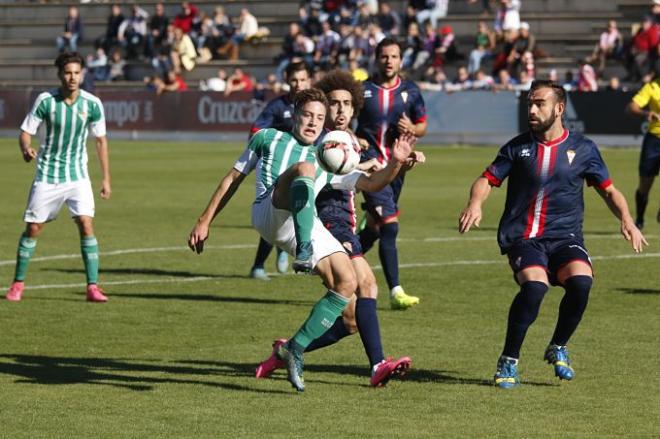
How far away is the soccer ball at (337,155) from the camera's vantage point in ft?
27.8

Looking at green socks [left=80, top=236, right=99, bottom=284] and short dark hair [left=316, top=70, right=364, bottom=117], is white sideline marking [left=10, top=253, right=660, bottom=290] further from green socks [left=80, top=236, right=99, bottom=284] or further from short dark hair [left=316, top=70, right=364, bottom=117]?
short dark hair [left=316, top=70, right=364, bottom=117]

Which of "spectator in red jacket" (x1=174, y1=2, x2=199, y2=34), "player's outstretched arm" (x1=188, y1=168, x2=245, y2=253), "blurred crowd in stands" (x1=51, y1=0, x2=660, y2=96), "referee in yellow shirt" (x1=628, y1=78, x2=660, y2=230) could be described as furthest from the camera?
"spectator in red jacket" (x1=174, y1=2, x2=199, y2=34)

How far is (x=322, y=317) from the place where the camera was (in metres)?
8.64

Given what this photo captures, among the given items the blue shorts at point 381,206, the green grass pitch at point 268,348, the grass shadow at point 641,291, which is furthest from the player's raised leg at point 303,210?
the grass shadow at point 641,291

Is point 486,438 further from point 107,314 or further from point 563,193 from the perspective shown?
point 107,314

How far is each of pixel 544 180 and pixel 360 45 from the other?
109ft

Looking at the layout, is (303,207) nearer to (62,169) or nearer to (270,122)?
(62,169)

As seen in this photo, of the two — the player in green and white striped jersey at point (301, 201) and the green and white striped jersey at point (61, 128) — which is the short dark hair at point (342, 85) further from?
the green and white striped jersey at point (61, 128)

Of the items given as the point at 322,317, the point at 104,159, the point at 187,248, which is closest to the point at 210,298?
the point at 104,159

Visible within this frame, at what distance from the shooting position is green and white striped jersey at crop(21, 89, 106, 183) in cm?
1298

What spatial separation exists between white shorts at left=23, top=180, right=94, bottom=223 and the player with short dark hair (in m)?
3.98

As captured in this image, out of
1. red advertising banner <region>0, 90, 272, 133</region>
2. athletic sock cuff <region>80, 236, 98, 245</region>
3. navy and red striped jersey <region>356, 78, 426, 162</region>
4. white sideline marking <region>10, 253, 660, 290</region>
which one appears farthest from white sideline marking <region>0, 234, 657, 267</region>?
red advertising banner <region>0, 90, 272, 133</region>

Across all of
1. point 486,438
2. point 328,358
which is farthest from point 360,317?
point 486,438

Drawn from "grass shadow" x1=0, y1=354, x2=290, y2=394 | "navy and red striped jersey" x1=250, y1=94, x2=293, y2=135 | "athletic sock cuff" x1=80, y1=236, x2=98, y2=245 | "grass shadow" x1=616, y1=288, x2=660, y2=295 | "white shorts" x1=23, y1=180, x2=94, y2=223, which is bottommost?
"grass shadow" x1=616, y1=288, x2=660, y2=295
